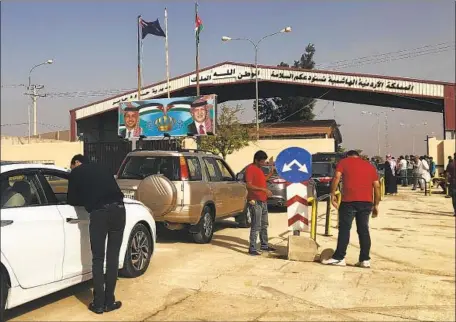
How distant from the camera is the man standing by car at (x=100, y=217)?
5.01 meters

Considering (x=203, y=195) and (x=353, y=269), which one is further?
(x=203, y=195)

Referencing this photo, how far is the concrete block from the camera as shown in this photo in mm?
7453

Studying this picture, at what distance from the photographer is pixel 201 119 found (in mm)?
22797

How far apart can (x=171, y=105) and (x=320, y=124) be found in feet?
89.5

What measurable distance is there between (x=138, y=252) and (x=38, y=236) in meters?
2.03

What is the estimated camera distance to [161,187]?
7.92 m

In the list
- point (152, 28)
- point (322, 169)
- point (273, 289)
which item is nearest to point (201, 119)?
point (322, 169)

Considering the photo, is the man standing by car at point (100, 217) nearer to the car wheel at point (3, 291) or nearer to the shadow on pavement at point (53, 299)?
the shadow on pavement at point (53, 299)

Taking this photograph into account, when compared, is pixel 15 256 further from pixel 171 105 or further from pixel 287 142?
pixel 287 142

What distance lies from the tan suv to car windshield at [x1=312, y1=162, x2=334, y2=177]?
9110 millimetres

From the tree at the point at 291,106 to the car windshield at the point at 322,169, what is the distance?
44.4m

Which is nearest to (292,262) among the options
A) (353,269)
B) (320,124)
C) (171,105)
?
(353,269)

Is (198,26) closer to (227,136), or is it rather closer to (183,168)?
(227,136)

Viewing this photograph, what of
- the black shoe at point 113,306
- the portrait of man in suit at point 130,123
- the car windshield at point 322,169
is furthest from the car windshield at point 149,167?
the portrait of man in suit at point 130,123
